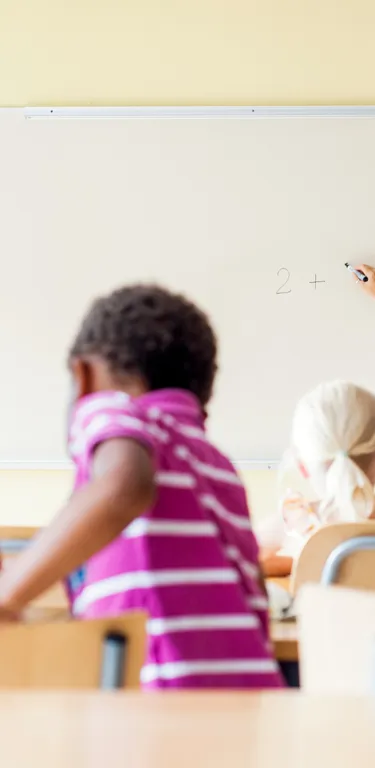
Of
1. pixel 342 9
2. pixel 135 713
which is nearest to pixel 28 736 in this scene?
pixel 135 713

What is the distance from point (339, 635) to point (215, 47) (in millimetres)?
2455

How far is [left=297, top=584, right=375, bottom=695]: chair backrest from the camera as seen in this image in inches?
36.8

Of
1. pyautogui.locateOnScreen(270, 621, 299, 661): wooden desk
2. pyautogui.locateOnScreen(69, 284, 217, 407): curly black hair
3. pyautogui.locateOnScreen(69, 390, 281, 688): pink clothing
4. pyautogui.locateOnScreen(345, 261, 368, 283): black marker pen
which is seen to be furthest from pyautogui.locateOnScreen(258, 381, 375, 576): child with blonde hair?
pyautogui.locateOnScreen(345, 261, 368, 283): black marker pen

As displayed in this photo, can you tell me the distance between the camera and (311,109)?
9.77ft

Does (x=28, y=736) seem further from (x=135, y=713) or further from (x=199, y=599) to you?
(x=199, y=599)

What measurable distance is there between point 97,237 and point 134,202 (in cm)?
17

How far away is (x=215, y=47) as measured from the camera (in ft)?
9.78

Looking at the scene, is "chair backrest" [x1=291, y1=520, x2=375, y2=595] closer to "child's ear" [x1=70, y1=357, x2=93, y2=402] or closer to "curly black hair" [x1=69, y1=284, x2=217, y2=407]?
"curly black hair" [x1=69, y1=284, x2=217, y2=407]

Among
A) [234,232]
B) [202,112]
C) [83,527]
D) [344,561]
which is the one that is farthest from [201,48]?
[83,527]

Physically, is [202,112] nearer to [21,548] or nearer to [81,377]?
[21,548]

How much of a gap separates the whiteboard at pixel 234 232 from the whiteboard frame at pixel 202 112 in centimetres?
2

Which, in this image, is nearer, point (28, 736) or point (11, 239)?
point (28, 736)

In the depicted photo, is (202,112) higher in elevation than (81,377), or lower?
higher

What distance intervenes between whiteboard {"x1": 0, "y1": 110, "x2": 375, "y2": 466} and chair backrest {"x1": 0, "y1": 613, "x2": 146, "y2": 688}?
89.8 inches
